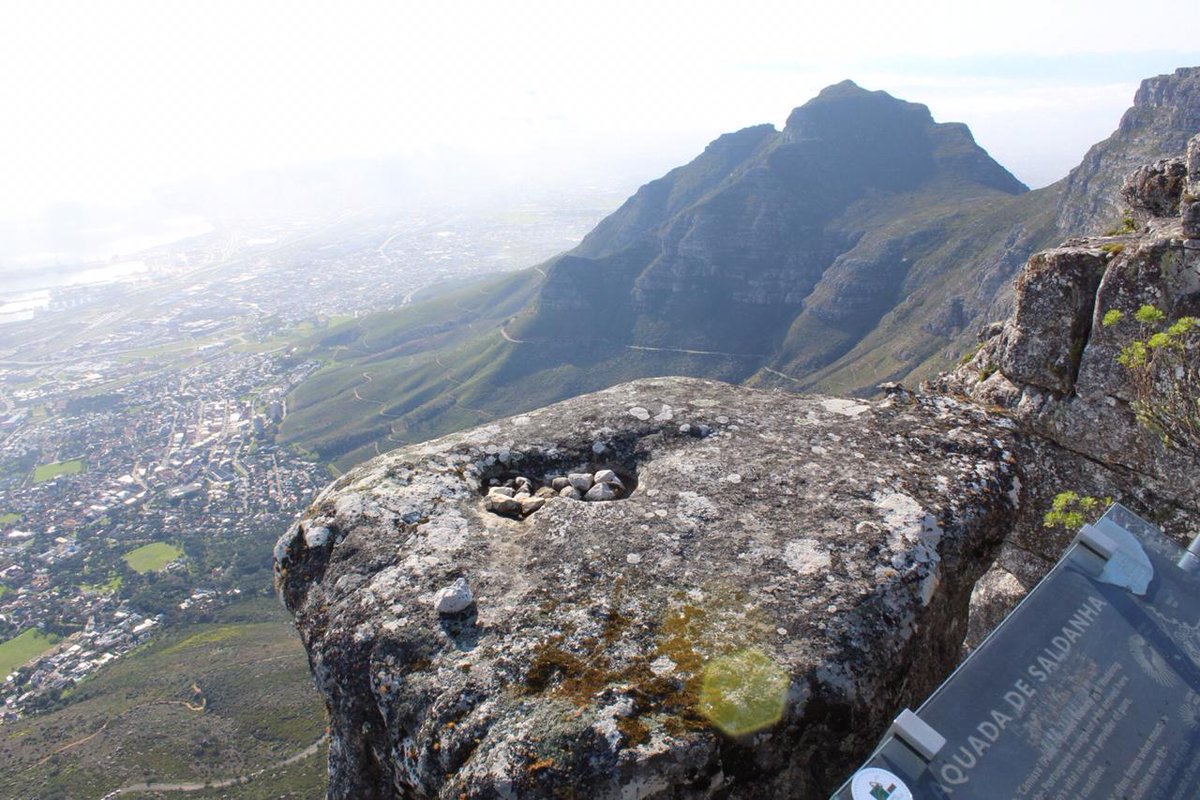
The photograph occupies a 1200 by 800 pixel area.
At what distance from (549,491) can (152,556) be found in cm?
14871

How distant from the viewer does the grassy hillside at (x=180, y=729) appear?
50938 millimetres

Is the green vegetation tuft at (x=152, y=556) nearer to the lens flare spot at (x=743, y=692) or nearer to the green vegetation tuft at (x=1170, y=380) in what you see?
the lens flare spot at (x=743, y=692)

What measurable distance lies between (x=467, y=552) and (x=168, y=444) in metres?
215

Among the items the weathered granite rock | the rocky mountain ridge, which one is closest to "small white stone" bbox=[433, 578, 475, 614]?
the rocky mountain ridge

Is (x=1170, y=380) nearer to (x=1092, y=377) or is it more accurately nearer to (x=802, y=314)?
(x=1092, y=377)

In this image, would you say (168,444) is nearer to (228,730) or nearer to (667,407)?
(228,730)

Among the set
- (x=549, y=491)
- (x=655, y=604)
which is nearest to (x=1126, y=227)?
(x=549, y=491)

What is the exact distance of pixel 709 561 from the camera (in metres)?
6.50

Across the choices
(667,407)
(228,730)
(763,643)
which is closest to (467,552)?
(763,643)

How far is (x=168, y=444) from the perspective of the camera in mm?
180875

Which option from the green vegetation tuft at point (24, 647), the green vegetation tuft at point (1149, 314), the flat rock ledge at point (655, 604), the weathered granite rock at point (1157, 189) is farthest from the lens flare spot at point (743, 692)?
the green vegetation tuft at point (24, 647)

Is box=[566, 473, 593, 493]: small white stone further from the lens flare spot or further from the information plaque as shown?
the information plaque

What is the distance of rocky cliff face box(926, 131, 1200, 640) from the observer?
895 cm

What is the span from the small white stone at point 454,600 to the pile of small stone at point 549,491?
1.97m
